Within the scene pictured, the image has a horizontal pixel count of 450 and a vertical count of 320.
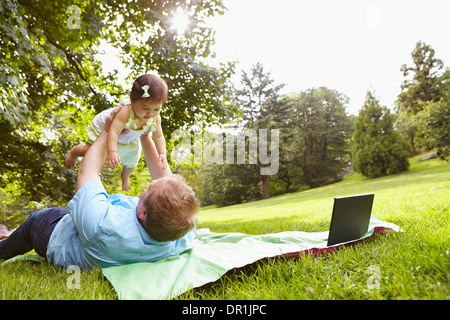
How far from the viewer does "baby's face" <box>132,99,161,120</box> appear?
2.57 metres

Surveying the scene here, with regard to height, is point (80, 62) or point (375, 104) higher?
point (375, 104)

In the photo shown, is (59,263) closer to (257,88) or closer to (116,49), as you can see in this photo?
(116,49)

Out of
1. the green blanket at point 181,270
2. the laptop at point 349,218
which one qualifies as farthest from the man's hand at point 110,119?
the laptop at point 349,218

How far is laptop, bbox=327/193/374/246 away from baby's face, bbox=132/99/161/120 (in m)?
1.77

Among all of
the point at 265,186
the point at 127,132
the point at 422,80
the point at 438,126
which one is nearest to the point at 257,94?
the point at 265,186

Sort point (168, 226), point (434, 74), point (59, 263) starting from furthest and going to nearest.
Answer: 1. point (434, 74)
2. point (59, 263)
3. point (168, 226)

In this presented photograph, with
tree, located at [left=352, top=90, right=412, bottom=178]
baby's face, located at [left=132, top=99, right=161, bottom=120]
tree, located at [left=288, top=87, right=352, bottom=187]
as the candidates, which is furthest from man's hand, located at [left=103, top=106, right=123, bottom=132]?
tree, located at [left=288, top=87, right=352, bottom=187]

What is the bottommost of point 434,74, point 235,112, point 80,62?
point 235,112

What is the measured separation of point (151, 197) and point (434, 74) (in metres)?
36.9

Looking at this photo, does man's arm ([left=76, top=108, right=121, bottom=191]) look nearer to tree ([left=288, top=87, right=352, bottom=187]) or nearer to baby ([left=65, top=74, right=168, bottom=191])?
baby ([left=65, top=74, right=168, bottom=191])

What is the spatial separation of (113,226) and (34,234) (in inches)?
34.7

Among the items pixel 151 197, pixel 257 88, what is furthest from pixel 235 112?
pixel 257 88

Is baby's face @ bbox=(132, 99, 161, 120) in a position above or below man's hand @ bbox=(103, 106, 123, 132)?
above

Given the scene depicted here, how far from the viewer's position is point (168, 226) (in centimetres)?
164
